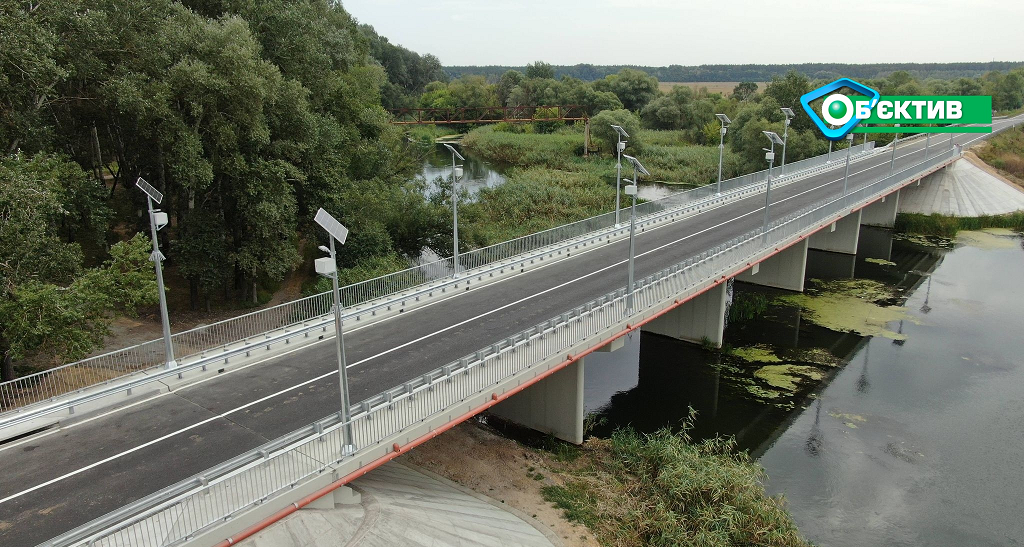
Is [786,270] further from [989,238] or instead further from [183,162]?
[183,162]

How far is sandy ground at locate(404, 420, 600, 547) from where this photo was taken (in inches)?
725

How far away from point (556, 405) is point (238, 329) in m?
11.0

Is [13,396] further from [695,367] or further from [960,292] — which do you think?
[960,292]

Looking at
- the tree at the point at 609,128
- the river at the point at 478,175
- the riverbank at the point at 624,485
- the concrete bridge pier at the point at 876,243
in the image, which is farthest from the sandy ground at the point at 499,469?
the tree at the point at 609,128

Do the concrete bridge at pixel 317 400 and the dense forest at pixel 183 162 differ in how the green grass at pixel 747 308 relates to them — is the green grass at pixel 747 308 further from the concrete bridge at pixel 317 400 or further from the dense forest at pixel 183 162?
the dense forest at pixel 183 162

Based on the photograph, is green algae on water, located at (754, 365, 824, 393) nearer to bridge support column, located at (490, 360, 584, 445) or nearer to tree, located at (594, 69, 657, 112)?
bridge support column, located at (490, 360, 584, 445)

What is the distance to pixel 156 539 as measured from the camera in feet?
38.9

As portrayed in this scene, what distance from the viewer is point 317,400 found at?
58.4ft

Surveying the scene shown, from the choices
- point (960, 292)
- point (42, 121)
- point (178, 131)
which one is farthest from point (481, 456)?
point (960, 292)

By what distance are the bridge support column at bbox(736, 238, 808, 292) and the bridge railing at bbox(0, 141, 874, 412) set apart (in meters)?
8.30

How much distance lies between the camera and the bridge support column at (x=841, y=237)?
50206 mm

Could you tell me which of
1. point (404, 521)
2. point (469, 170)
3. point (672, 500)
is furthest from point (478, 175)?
point (404, 521)

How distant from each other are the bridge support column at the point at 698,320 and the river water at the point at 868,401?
614 mm

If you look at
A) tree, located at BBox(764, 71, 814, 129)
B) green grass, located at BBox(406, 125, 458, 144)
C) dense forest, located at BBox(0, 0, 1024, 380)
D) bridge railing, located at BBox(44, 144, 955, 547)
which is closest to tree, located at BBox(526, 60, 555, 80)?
green grass, located at BBox(406, 125, 458, 144)
